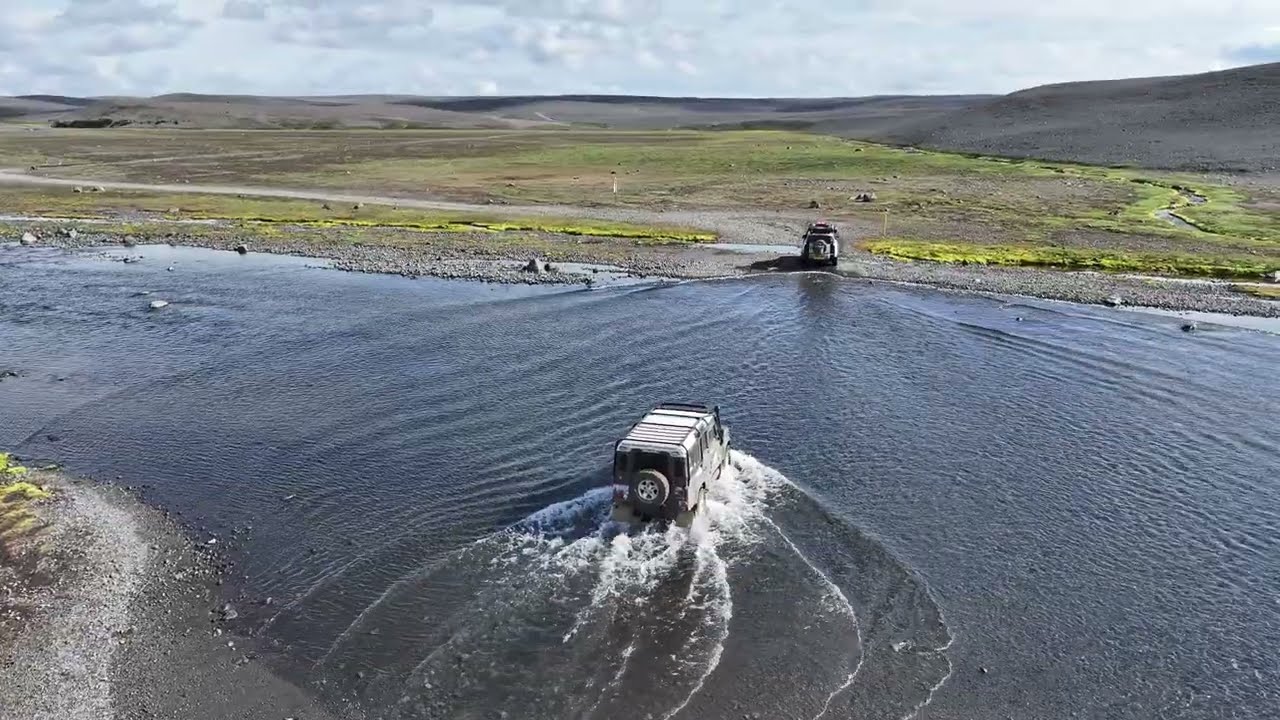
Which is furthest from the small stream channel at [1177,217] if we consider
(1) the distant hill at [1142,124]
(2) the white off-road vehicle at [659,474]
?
(2) the white off-road vehicle at [659,474]

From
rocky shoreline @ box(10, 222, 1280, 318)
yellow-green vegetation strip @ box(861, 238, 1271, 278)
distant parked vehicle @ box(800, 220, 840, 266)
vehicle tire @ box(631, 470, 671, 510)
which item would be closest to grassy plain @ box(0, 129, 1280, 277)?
yellow-green vegetation strip @ box(861, 238, 1271, 278)

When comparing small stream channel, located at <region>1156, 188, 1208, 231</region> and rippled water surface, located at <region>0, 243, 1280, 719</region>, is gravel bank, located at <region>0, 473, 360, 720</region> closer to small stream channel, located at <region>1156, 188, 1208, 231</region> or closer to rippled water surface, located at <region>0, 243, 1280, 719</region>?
rippled water surface, located at <region>0, 243, 1280, 719</region>

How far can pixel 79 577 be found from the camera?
997 inches

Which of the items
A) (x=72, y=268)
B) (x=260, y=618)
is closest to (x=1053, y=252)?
(x=260, y=618)

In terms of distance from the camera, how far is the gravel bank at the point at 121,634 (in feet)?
66.8

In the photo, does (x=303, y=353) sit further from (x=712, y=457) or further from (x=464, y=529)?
(x=712, y=457)

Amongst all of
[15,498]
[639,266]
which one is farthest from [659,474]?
[639,266]

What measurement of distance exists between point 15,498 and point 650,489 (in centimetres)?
2066

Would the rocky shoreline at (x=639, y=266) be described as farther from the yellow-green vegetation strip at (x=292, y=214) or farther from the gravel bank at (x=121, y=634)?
the gravel bank at (x=121, y=634)

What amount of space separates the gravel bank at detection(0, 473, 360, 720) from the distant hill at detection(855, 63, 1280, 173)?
134 m

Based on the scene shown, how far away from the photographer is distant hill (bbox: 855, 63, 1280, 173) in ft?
426

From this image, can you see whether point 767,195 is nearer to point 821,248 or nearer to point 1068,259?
point 821,248

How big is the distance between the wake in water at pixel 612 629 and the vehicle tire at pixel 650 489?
1.19 metres

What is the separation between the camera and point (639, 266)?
67.5 metres
